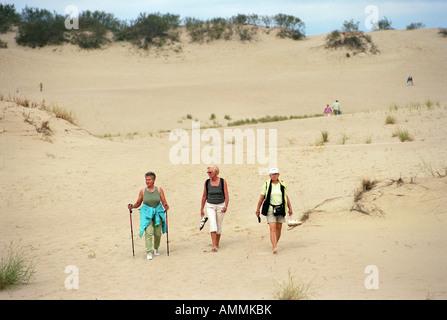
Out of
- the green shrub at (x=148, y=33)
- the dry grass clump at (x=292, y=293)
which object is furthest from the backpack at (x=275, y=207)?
the green shrub at (x=148, y=33)

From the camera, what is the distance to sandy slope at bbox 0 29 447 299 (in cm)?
768

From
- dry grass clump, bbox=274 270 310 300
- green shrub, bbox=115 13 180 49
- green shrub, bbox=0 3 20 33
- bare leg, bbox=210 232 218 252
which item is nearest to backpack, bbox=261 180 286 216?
bare leg, bbox=210 232 218 252

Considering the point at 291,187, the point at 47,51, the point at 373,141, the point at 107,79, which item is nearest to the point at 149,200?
the point at 291,187

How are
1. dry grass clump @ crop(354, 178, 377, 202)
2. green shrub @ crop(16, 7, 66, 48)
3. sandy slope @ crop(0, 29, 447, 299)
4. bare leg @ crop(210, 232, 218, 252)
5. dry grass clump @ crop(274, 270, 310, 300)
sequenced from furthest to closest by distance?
green shrub @ crop(16, 7, 66, 48) < dry grass clump @ crop(354, 178, 377, 202) < bare leg @ crop(210, 232, 218, 252) < sandy slope @ crop(0, 29, 447, 299) < dry grass clump @ crop(274, 270, 310, 300)

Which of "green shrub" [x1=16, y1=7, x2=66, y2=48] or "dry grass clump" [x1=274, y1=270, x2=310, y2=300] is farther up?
"green shrub" [x1=16, y1=7, x2=66, y2=48]

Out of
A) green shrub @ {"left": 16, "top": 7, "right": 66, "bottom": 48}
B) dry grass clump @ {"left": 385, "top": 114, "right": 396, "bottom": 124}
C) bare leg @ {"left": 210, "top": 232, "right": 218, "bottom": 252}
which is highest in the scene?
green shrub @ {"left": 16, "top": 7, "right": 66, "bottom": 48}

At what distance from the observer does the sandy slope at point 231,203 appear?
7.68 m

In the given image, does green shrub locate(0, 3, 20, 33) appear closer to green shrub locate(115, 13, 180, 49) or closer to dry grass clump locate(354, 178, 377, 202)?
green shrub locate(115, 13, 180, 49)

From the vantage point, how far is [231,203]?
566 inches

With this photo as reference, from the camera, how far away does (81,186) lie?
1576 centimetres

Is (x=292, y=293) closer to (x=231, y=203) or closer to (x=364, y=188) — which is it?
(x=364, y=188)

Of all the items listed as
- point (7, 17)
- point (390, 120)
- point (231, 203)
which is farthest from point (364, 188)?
point (7, 17)
